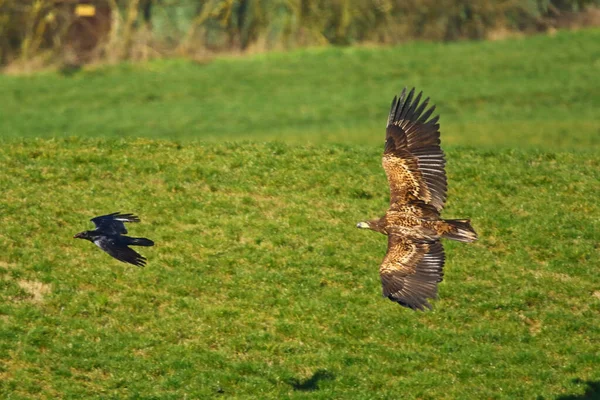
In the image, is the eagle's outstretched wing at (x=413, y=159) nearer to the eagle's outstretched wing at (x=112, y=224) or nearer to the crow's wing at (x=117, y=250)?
the crow's wing at (x=117, y=250)

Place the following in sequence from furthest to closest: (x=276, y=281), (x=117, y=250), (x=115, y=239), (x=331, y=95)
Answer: (x=331, y=95) < (x=276, y=281) < (x=115, y=239) < (x=117, y=250)

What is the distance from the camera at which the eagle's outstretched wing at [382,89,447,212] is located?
14586 millimetres

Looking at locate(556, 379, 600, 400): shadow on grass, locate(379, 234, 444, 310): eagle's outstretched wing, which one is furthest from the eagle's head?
locate(556, 379, 600, 400): shadow on grass

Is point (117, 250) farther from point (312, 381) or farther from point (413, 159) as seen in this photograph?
point (413, 159)

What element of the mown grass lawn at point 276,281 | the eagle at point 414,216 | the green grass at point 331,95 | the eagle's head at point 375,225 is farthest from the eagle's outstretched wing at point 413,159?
the green grass at point 331,95

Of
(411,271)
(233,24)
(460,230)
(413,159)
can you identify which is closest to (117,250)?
(411,271)

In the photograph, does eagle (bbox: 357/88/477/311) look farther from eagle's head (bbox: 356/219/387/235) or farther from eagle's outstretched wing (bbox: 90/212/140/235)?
eagle's outstretched wing (bbox: 90/212/140/235)

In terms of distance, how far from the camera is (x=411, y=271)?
1358 cm

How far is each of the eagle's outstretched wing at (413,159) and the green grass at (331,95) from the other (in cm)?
1444

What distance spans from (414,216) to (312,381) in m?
2.81

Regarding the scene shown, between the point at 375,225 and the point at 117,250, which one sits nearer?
the point at 117,250

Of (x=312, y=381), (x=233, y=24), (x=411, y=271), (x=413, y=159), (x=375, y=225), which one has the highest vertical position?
(x=413, y=159)

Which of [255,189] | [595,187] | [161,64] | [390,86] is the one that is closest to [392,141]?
[255,189]

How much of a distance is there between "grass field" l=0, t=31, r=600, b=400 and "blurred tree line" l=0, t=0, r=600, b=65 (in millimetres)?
22460
